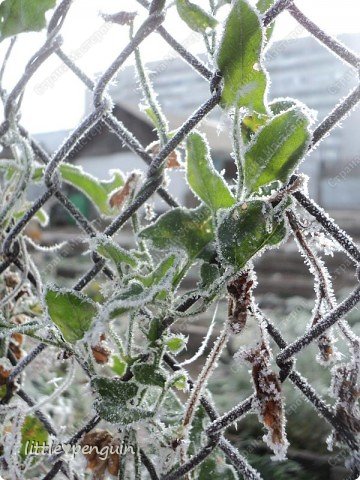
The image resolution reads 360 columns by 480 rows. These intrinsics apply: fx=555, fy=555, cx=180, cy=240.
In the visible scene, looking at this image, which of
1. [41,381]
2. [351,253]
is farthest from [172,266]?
[41,381]

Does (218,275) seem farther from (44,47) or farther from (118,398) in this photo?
(44,47)

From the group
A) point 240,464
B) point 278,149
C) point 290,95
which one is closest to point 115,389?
point 240,464

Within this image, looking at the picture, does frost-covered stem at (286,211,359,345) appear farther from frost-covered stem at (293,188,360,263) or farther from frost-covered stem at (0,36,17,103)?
frost-covered stem at (0,36,17,103)

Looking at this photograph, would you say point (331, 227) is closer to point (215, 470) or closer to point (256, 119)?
point (256, 119)

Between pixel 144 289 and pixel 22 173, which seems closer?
pixel 144 289

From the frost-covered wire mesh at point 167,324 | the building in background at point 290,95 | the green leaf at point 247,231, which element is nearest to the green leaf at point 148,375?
the frost-covered wire mesh at point 167,324

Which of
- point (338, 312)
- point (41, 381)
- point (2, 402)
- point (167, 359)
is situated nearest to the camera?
point (338, 312)

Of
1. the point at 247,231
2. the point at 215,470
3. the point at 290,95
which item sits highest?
the point at 290,95

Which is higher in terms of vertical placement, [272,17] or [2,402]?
[272,17]
